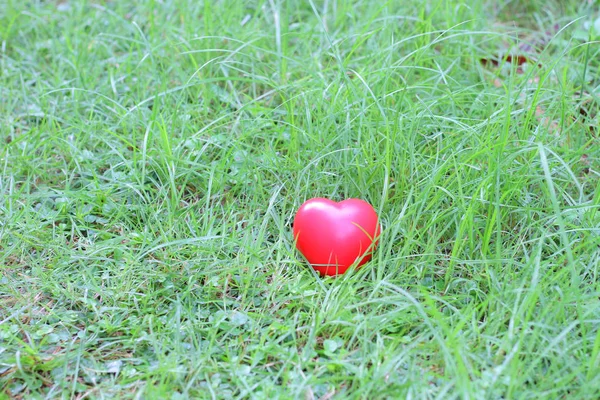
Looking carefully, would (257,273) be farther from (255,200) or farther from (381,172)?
(381,172)

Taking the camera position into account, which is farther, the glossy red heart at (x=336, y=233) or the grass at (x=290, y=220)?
the glossy red heart at (x=336, y=233)

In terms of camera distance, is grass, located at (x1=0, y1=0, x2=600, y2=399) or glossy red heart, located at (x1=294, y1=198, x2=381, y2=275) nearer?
grass, located at (x1=0, y1=0, x2=600, y2=399)

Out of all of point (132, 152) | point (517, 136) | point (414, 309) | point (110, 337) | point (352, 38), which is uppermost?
point (352, 38)

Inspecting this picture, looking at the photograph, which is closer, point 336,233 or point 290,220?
point 336,233

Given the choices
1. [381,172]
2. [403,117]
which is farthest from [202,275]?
[403,117]
